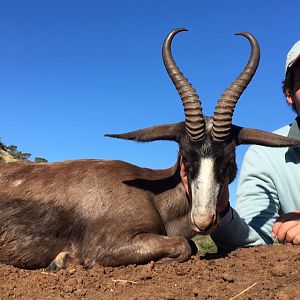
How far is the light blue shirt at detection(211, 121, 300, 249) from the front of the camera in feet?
21.8

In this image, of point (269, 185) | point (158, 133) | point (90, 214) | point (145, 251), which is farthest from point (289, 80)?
point (90, 214)

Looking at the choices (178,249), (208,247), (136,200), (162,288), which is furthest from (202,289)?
(208,247)

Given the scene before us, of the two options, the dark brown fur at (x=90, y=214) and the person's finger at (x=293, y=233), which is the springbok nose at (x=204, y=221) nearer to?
the dark brown fur at (x=90, y=214)

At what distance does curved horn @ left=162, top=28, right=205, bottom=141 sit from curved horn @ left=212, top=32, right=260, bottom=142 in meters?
0.19

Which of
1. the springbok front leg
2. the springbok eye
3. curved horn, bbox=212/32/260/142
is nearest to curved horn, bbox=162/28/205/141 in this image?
curved horn, bbox=212/32/260/142

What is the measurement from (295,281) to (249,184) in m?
2.53

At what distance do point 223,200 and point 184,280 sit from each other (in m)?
1.37

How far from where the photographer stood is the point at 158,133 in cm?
670

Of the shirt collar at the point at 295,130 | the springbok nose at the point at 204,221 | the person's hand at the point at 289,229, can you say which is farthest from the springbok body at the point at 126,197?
the person's hand at the point at 289,229

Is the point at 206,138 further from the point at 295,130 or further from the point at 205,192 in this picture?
the point at 295,130

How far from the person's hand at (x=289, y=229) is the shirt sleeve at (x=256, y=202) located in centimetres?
49

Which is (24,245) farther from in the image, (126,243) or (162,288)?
Result: (162,288)

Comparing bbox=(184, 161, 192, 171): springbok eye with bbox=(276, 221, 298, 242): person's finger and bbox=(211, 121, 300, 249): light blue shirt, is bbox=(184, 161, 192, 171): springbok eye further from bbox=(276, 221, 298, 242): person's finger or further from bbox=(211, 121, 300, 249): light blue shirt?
bbox=(276, 221, 298, 242): person's finger

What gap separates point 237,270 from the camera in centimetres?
505
